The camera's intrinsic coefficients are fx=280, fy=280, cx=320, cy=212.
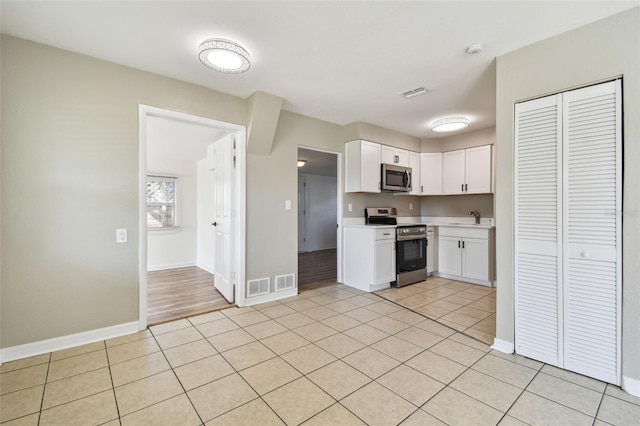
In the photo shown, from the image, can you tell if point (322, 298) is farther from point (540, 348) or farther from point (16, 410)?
point (16, 410)

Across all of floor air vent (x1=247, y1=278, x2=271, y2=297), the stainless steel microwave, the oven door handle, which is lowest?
floor air vent (x1=247, y1=278, x2=271, y2=297)

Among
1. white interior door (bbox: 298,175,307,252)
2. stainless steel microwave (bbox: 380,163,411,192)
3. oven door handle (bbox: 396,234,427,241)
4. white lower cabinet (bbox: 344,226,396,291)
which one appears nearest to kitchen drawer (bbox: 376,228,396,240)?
white lower cabinet (bbox: 344,226,396,291)

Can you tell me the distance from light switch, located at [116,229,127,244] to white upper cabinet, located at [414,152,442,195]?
178 inches

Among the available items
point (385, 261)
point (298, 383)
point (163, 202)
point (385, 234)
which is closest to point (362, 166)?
point (385, 234)

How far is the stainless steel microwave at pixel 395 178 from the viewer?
14.6 feet

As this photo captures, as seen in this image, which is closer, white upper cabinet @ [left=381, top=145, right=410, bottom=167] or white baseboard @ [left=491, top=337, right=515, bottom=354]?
white baseboard @ [left=491, top=337, right=515, bottom=354]

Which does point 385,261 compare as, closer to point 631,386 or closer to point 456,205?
point 456,205

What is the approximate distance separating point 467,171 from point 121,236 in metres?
4.94

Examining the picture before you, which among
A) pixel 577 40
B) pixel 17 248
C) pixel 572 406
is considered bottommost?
pixel 572 406

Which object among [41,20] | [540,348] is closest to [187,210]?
[41,20]

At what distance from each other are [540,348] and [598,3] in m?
2.39

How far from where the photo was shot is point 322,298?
12.1 ft

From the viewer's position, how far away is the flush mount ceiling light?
212 cm

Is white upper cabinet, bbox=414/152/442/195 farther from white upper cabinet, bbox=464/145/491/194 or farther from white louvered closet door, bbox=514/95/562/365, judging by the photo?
white louvered closet door, bbox=514/95/562/365
